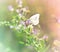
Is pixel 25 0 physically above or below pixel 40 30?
above

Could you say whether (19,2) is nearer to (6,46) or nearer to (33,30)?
(33,30)

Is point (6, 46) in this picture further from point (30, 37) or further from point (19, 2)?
point (19, 2)

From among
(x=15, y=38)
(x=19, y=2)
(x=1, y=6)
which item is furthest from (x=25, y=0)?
(x=15, y=38)

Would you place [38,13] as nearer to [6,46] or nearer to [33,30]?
[33,30]

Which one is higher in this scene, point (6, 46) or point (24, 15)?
point (24, 15)

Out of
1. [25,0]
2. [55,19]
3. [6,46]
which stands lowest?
[6,46]

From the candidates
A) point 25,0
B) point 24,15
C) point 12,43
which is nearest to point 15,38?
point 12,43

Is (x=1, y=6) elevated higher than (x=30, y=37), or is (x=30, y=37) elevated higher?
(x=1, y=6)

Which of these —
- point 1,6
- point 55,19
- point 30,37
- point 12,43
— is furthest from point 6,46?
point 55,19
